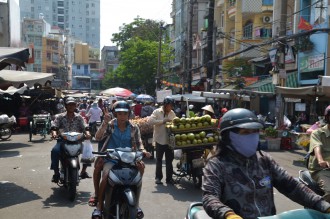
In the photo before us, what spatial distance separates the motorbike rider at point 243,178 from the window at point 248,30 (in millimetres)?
29044

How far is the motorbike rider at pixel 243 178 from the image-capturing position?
9.35 feet

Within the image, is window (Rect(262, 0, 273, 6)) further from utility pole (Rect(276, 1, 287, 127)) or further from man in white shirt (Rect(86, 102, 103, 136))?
man in white shirt (Rect(86, 102, 103, 136))

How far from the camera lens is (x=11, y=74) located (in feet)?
35.2

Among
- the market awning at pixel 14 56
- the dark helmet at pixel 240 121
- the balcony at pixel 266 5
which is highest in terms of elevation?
the balcony at pixel 266 5

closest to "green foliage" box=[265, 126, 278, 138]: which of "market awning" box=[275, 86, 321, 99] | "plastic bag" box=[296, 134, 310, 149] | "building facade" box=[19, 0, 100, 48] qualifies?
"market awning" box=[275, 86, 321, 99]

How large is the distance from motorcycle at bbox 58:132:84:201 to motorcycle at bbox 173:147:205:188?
2.09 meters

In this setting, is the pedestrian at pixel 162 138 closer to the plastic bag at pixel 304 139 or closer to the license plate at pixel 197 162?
the license plate at pixel 197 162

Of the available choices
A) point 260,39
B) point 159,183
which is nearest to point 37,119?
point 159,183

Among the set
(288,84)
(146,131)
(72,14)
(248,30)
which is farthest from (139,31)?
(72,14)

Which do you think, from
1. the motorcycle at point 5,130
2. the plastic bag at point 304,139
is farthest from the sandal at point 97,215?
the motorcycle at point 5,130

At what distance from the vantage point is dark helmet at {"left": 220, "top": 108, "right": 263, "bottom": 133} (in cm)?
285

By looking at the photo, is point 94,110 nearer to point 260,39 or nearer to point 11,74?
point 11,74

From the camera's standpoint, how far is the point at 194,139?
763 centimetres

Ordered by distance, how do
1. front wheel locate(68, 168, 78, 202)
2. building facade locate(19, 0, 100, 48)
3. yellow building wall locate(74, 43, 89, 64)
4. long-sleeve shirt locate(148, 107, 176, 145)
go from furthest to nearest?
building facade locate(19, 0, 100, 48), yellow building wall locate(74, 43, 89, 64), long-sleeve shirt locate(148, 107, 176, 145), front wheel locate(68, 168, 78, 202)
